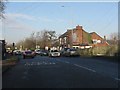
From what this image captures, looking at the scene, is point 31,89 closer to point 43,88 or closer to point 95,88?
point 43,88

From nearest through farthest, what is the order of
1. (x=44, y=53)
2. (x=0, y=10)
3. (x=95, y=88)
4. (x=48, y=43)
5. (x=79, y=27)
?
1. (x=95, y=88)
2. (x=0, y=10)
3. (x=44, y=53)
4. (x=79, y=27)
5. (x=48, y=43)

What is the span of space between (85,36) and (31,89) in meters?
127

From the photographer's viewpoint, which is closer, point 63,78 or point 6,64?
point 63,78

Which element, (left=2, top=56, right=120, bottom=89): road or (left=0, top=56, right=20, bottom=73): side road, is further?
(left=0, top=56, right=20, bottom=73): side road

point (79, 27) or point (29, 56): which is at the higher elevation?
point (79, 27)

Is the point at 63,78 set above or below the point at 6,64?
above

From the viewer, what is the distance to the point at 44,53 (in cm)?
8794

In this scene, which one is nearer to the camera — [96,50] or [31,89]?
[31,89]

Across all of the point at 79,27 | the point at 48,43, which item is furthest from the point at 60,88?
the point at 48,43

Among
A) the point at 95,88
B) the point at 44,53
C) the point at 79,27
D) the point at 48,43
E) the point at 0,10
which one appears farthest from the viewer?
the point at 48,43

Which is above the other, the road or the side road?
the road

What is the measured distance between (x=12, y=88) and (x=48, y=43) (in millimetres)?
139964

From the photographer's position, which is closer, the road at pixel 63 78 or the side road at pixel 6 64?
the road at pixel 63 78

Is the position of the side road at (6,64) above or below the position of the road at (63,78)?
below
